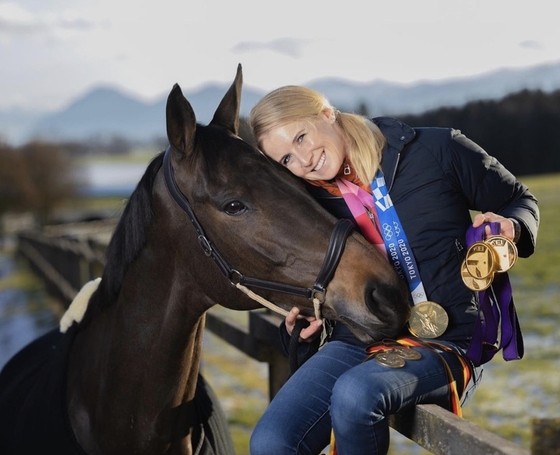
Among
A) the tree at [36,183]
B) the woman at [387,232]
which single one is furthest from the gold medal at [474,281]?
the tree at [36,183]

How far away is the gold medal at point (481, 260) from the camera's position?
1904 millimetres

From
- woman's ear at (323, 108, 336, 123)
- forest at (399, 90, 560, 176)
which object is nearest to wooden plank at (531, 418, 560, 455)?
woman's ear at (323, 108, 336, 123)

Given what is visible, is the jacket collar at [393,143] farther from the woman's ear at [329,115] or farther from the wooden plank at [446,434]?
the wooden plank at [446,434]

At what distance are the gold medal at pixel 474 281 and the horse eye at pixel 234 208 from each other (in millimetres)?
679

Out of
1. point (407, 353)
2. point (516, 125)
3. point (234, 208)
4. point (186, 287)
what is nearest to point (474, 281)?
point (407, 353)

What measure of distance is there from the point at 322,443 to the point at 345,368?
24 centimetres

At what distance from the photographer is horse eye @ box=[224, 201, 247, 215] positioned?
2.08 metres

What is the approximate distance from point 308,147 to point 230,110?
345 millimetres

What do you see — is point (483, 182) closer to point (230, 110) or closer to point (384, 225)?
point (384, 225)

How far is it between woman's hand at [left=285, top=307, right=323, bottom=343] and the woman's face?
0.48 meters

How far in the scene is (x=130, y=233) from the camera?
233 cm

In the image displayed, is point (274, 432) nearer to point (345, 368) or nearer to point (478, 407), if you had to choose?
point (345, 368)

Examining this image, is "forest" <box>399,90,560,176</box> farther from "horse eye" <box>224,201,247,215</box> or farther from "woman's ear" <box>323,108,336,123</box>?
"horse eye" <box>224,201,247,215</box>

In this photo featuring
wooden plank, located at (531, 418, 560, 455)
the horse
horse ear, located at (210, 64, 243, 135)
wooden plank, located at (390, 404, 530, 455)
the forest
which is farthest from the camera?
the forest
